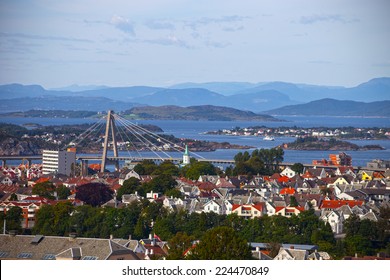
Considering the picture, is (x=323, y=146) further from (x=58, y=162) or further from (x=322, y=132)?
(x=58, y=162)

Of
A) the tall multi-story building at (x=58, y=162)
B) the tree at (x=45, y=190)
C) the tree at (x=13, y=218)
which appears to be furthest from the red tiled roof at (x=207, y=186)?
the tall multi-story building at (x=58, y=162)

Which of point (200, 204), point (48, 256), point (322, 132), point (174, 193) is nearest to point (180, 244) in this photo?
point (48, 256)

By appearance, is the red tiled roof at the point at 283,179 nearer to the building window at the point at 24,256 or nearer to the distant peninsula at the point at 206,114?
the building window at the point at 24,256

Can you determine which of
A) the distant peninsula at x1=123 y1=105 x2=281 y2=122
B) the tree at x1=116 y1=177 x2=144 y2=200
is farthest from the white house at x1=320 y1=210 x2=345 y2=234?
the distant peninsula at x1=123 y1=105 x2=281 y2=122

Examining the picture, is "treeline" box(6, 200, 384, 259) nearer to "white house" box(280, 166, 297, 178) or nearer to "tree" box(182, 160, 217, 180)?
"tree" box(182, 160, 217, 180)

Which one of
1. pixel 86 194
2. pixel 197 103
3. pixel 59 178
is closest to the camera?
pixel 86 194
